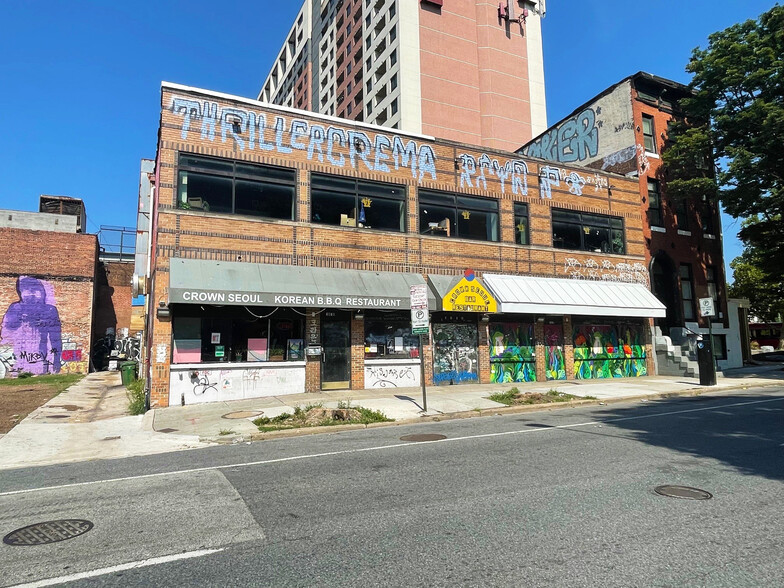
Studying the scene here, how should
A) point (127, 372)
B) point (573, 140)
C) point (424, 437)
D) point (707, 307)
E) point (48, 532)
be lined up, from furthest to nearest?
1. point (573, 140)
2. point (127, 372)
3. point (707, 307)
4. point (424, 437)
5. point (48, 532)

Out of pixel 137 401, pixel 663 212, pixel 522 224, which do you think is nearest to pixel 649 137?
pixel 663 212

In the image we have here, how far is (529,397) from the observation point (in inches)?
549

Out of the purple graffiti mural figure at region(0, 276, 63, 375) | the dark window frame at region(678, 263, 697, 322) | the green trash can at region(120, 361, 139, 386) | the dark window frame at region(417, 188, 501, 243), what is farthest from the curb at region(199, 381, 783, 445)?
the purple graffiti mural figure at region(0, 276, 63, 375)

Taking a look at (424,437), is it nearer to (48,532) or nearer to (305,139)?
(48,532)

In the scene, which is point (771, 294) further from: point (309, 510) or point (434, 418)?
point (309, 510)

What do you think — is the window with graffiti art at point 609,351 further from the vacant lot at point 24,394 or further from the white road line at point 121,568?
the vacant lot at point 24,394

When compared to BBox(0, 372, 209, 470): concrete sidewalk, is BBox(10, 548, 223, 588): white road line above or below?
above

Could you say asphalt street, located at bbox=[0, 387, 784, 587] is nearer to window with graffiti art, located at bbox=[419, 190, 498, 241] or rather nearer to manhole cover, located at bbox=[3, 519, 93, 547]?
manhole cover, located at bbox=[3, 519, 93, 547]

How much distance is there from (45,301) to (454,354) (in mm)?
23465

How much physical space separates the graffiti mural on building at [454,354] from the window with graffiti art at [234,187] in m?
6.72

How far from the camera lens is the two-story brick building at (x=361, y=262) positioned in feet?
47.0

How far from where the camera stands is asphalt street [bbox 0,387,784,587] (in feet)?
12.0

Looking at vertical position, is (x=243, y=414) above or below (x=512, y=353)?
below

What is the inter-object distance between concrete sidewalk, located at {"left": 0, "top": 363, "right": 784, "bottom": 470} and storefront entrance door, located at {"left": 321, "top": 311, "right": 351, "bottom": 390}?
481mm
